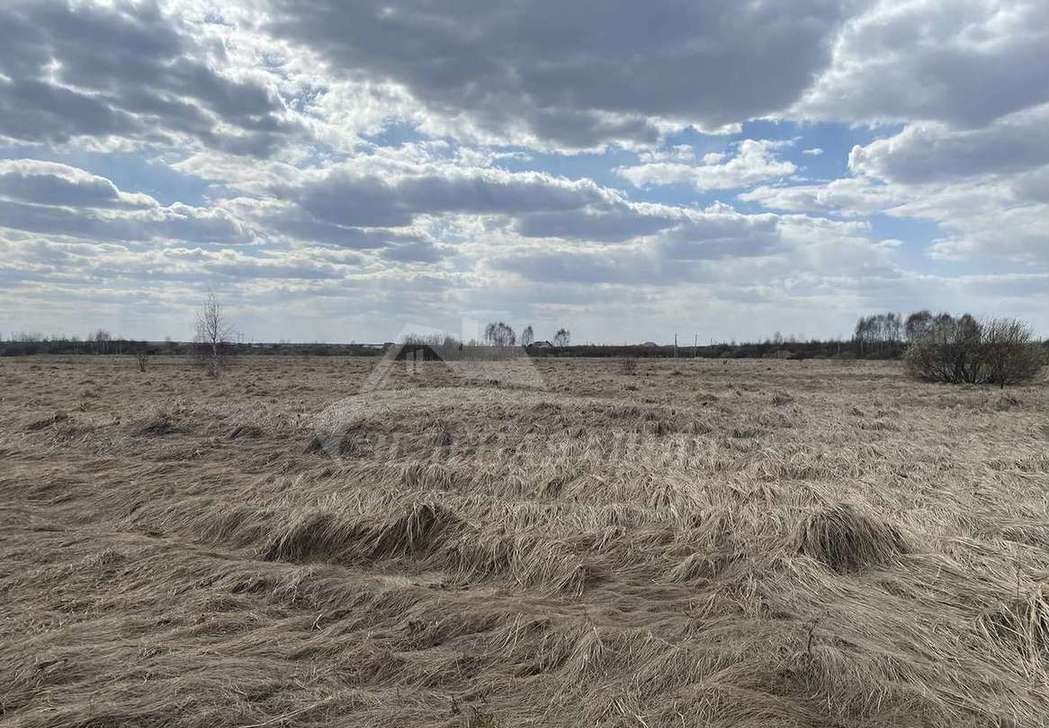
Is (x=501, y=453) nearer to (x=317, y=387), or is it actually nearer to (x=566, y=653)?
(x=566, y=653)

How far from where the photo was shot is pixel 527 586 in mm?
5383

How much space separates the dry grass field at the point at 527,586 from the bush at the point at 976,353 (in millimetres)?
23629

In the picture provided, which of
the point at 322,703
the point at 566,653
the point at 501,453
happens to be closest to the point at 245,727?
the point at 322,703

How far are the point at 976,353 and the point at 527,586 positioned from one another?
1301 inches

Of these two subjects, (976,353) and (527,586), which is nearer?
Result: (527,586)

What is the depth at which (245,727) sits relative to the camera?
11.1 ft

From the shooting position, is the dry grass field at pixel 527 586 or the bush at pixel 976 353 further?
the bush at pixel 976 353

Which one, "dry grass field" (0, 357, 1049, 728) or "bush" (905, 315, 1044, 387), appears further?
A: "bush" (905, 315, 1044, 387)

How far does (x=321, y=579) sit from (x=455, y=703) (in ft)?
6.94

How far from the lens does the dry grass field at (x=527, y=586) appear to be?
3.63 m

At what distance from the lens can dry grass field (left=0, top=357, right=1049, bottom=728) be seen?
3.63m

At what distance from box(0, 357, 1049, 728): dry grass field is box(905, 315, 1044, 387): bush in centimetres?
2363

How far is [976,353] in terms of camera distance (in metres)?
30.6

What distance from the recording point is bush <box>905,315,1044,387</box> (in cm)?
2977
